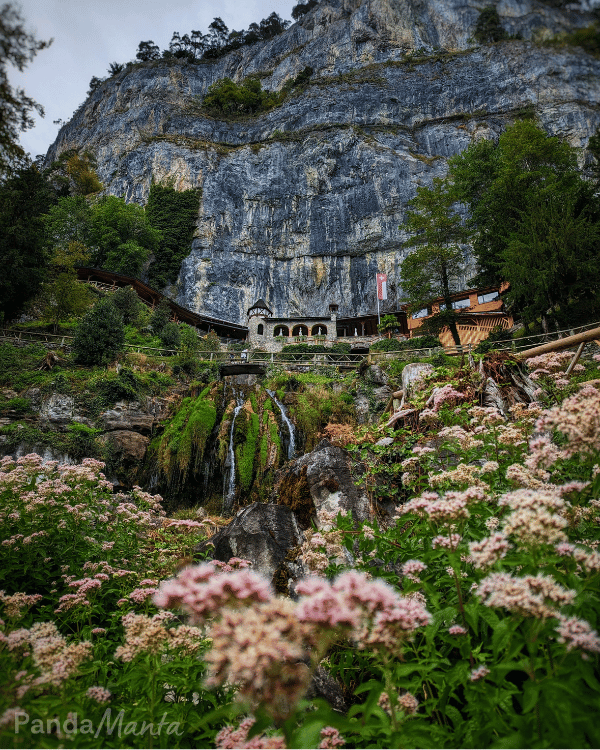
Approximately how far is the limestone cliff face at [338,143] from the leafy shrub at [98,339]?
2722cm

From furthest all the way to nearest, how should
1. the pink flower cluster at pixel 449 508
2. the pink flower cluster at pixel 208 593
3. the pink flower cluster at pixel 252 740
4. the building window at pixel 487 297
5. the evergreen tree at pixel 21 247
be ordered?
the building window at pixel 487 297, the evergreen tree at pixel 21 247, the pink flower cluster at pixel 449 508, the pink flower cluster at pixel 252 740, the pink flower cluster at pixel 208 593

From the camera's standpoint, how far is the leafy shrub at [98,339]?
70.2 ft

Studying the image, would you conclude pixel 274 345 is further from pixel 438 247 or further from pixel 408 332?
pixel 438 247

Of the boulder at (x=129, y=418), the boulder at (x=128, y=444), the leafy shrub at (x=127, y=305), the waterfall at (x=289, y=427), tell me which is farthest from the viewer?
the leafy shrub at (x=127, y=305)

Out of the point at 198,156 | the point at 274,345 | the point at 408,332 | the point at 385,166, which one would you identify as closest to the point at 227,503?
the point at 274,345

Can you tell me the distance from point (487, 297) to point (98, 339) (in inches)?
1214

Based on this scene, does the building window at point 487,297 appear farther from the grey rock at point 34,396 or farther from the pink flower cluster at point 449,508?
the pink flower cluster at point 449,508

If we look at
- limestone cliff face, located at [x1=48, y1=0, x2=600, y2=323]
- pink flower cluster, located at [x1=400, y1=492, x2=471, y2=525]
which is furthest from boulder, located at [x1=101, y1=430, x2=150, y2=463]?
limestone cliff face, located at [x1=48, y1=0, x2=600, y2=323]

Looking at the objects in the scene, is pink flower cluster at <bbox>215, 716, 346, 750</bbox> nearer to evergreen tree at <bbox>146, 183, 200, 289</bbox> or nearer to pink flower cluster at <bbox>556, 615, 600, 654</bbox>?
pink flower cluster at <bbox>556, 615, 600, 654</bbox>

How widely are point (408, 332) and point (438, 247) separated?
1993 centimetres

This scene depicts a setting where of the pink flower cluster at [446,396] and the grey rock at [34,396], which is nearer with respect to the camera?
the pink flower cluster at [446,396]

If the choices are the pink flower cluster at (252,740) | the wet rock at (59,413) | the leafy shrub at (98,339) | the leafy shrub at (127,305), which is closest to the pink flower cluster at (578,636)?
the pink flower cluster at (252,740)

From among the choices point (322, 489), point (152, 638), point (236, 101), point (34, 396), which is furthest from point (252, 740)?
point (236, 101)

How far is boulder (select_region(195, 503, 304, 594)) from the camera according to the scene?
610 centimetres
